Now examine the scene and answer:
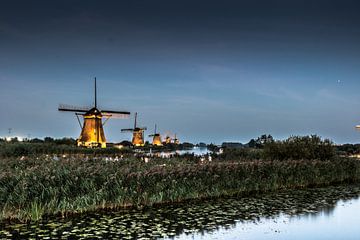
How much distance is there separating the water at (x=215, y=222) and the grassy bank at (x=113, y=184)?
636 millimetres

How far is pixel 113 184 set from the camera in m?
13.2

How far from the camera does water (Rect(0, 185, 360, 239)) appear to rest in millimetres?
9578

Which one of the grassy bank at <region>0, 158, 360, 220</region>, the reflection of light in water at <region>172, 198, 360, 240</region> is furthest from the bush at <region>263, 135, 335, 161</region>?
the reflection of light in water at <region>172, 198, 360, 240</region>

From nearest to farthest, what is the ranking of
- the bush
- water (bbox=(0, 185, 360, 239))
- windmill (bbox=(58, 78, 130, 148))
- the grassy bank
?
1. water (bbox=(0, 185, 360, 239))
2. the grassy bank
3. the bush
4. windmill (bbox=(58, 78, 130, 148))

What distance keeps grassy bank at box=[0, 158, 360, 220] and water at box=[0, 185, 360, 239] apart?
64 centimetres

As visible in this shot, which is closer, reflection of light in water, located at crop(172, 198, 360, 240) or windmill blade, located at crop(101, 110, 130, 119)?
reflection of light in water, located at crop(172, 198, 360, 240)

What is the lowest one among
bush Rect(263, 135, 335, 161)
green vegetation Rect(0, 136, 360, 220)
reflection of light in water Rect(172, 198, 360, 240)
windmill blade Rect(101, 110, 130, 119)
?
reflection of light in water Rect(172, 198, 360, 240)

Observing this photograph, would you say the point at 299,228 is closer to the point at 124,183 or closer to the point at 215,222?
the point at 215,222

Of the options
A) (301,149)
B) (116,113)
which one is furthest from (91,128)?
(301,149)

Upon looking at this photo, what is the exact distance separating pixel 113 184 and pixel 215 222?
12.6 feet

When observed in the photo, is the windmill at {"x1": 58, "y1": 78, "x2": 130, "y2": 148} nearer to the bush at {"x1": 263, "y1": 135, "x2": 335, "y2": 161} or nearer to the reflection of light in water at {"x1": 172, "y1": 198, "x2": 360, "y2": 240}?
the bush at {"x1": 263, "y1": 135, "x2": 335, "y2": 161}

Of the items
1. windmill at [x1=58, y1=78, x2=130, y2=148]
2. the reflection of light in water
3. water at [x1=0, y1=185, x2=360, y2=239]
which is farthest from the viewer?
windmill at [x1=58, y1=78, x2=130, y2=148]

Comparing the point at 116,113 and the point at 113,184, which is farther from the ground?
the point at 116,113

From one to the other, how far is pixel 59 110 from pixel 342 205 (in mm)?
40647
